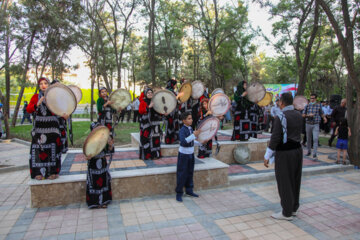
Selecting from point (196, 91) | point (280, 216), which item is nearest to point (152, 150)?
point (196, 91)

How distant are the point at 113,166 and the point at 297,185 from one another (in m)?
3.64

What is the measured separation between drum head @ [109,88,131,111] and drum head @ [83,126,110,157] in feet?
7.68

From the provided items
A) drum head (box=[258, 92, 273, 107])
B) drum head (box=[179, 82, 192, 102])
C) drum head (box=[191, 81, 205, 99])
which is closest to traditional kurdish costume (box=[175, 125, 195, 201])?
drum head (box=[179, 82, 192, 102])

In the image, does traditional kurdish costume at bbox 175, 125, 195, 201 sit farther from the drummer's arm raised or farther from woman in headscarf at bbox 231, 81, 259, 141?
woman in headscarf at bbox 231, 81, 259, 141

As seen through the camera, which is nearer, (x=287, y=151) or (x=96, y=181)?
(x=287, y=151)

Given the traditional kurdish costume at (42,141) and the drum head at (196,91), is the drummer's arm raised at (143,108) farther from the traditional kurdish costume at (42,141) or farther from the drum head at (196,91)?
the traditional kurdish costume at (42,141)

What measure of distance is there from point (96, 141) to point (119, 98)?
8.39ft

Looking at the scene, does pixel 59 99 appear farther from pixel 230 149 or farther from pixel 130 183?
pixel 230 149

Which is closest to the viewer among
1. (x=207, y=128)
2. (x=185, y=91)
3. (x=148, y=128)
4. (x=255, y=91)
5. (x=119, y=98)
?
(x=207, y=128)

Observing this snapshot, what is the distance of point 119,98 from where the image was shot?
6609mm

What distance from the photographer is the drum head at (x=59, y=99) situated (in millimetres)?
4461

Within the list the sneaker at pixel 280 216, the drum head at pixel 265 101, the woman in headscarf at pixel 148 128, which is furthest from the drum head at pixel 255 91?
the sneaker at pixel 280 216

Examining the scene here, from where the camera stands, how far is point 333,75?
25.4m

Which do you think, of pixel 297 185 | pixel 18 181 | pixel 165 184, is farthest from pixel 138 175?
pixel 18 181
